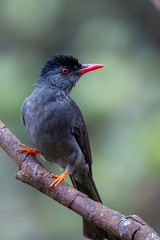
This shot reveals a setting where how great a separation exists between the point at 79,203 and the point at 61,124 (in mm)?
1121

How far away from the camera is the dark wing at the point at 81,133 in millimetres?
4637

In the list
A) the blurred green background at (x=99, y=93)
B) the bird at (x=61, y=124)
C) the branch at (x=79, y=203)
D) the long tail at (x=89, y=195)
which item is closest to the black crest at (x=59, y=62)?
the bird at (x=61, y=124)

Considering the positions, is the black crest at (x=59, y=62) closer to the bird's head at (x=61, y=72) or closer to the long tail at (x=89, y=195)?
the bird's head at (x=61, y=72)

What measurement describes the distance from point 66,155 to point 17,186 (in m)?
0.78

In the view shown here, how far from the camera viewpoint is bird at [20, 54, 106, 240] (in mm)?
4449

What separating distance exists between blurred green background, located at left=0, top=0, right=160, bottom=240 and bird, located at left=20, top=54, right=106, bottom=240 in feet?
0.39

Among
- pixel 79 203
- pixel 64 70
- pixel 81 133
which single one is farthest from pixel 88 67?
pixel 79 203

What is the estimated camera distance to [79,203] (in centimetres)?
360

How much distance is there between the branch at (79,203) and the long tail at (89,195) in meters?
0.71

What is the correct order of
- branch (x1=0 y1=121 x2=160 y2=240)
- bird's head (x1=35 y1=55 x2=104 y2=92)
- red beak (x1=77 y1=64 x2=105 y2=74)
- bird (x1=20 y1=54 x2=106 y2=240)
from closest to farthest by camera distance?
branch (x1=0 y1=121 x2=160 y2=240) < bird (x1=20 y1=54 x2=106 y2=240) < red beak (x1=77 y1=64 x2=105 y2=74) < bird's head (x1=35 y1=55 x2=104 y2=92)

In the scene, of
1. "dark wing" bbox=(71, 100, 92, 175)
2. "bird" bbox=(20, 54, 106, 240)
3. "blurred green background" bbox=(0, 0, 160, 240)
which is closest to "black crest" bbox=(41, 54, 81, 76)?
"bird" bbox=(20, 54, 106, 240)

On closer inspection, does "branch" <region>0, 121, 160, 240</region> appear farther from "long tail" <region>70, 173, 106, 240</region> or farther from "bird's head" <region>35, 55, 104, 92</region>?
"bird's head" <region>35, 55, 104, 92</region>

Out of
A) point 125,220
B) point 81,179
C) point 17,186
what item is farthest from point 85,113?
point 125,220

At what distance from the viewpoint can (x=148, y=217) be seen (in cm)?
492
